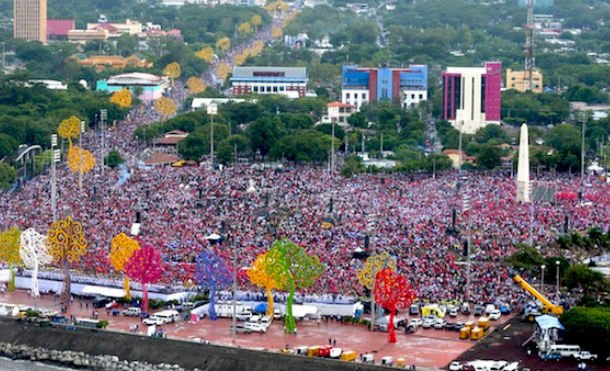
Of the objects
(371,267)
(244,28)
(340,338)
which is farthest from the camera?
(244,28)

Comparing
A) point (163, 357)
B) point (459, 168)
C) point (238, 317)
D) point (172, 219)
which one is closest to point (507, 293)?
point (238, 317)

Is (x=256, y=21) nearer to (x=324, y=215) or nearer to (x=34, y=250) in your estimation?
(x=324, y=215)

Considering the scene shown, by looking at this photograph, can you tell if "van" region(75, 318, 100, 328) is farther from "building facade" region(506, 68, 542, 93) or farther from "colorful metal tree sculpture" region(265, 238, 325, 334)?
"building facade" region(506, 68, 542, 93)

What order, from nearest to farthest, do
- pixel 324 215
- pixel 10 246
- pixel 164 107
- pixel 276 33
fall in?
pixel 10 246 → pixel 324 215 → pixel 164 107 → pixel 276 33

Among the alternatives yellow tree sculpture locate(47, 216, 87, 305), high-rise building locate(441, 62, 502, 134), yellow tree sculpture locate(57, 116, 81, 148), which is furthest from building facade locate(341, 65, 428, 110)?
yellow tree sculpture locate(47, 216, 87, 305)

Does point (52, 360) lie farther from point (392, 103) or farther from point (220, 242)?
point (392, 103)

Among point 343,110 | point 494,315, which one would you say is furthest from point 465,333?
point 343,110
